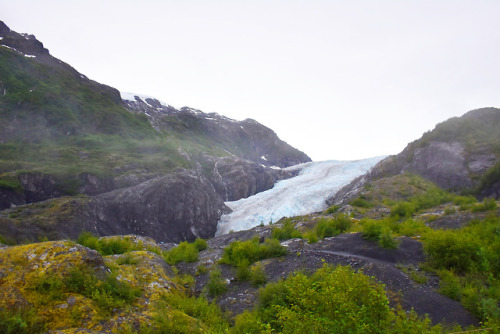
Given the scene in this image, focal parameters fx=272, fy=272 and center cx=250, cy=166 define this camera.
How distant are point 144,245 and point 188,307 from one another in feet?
21.1

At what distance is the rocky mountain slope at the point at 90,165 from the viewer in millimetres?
25688

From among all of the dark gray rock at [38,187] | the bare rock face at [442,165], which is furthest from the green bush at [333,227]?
the dark gray rock at [38,187]

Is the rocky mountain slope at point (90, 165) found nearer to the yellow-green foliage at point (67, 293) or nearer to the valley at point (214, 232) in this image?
the valley at point (214, 232)

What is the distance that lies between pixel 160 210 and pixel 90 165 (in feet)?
38.5

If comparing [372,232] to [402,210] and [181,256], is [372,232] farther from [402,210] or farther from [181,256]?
[181,256]

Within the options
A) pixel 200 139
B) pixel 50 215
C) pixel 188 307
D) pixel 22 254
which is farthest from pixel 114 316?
pixel 200 139

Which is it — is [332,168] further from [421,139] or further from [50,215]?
[50,215]

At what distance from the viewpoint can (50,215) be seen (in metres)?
21.6

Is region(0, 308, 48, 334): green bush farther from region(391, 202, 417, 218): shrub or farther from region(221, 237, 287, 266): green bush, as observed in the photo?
region(391, 202, 417, 218): shrub

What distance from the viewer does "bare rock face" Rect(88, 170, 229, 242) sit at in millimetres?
26006

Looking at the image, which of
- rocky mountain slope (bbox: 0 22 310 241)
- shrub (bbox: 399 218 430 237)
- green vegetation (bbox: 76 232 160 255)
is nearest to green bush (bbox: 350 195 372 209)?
shrub (bbox: 399 218 430 237)

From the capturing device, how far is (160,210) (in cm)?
3048

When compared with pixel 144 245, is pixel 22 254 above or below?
above

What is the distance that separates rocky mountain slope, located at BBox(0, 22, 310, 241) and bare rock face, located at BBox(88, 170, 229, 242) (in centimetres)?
11
